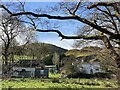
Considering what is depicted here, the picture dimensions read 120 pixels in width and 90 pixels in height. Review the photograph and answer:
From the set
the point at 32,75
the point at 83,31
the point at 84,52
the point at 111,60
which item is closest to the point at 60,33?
the point at 83,31

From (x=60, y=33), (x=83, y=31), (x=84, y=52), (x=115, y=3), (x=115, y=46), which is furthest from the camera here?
(x=84, y=52)

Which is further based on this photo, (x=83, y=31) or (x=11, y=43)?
(x=11, y=43)

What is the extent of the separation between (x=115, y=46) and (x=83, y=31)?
7.79ft

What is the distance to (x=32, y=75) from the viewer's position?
5416 cm

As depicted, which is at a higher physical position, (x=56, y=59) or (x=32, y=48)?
(x=56, y=59)

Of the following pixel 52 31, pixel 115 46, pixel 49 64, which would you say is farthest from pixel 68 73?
pixel 52 31

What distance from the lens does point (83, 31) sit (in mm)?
17875

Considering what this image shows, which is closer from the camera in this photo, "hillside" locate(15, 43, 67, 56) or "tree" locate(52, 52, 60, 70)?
"hillside" locate(15, 43, 67, 56)

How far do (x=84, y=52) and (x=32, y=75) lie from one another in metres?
32.8

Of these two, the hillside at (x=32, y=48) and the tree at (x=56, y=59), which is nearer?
the hillside at (x=32, y=48)

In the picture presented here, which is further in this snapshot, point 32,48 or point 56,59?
point 56,59

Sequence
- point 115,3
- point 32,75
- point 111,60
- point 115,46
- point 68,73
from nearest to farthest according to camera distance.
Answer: point 115,3
point 115,46
point 111,60
point 68,73
point 32,75

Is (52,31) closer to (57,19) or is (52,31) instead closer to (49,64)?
(57,19)

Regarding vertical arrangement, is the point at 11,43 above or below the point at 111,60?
above
